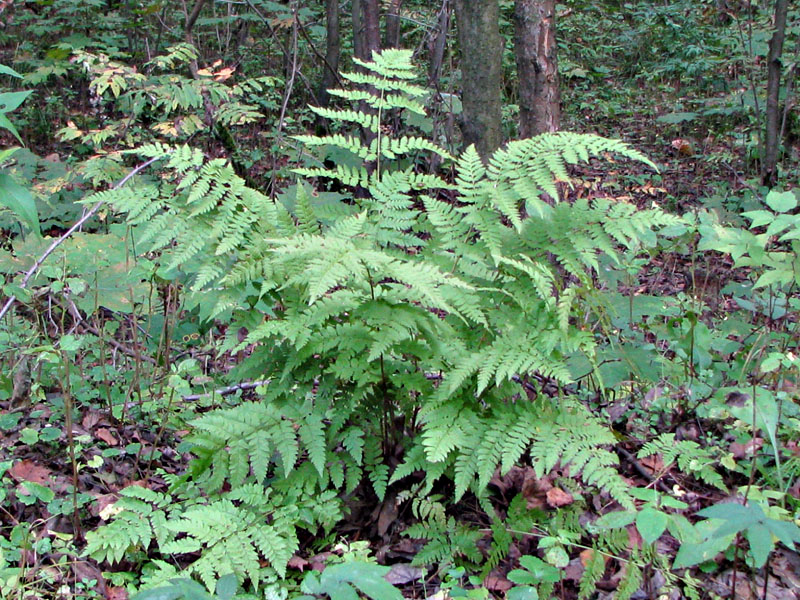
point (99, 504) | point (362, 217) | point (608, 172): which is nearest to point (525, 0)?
point (362, 217)

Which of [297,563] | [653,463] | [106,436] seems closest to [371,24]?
[106,436]

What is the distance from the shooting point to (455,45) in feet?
34.6

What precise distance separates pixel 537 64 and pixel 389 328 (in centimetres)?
258

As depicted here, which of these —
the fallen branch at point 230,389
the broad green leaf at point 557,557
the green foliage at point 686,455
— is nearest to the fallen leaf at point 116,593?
the fallen branch at point 230,389

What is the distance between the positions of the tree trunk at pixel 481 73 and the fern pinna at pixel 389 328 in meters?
2.04

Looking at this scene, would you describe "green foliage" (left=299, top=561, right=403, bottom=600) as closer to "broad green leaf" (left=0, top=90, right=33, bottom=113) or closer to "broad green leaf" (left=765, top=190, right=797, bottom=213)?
"broad green leaf" (left=0, top=90, right=33, bottom=113)

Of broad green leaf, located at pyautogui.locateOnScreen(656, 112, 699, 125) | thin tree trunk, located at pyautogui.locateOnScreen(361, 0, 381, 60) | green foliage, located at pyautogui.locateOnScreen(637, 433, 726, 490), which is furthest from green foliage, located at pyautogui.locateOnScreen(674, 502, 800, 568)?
broad green leaf, located at pyautogui.locateOnScreen(656, 112, 699, 125)

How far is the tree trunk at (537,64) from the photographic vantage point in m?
4.07

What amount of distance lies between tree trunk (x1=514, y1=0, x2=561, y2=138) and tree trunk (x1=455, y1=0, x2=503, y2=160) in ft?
1.22

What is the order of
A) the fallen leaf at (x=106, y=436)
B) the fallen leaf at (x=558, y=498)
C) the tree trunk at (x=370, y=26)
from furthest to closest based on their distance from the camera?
the tree trunk at (x=370, y=26) → the fallen leaf at (x=106, y=436) → the fallen leaf at (x=558, y=498)

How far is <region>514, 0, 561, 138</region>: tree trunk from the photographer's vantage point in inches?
160

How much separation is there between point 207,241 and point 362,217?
0.60 m

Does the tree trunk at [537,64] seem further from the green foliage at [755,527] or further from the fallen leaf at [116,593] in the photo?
the fallen leaf at [116,593]

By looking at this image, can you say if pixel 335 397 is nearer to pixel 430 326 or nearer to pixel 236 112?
pixel 430 326
